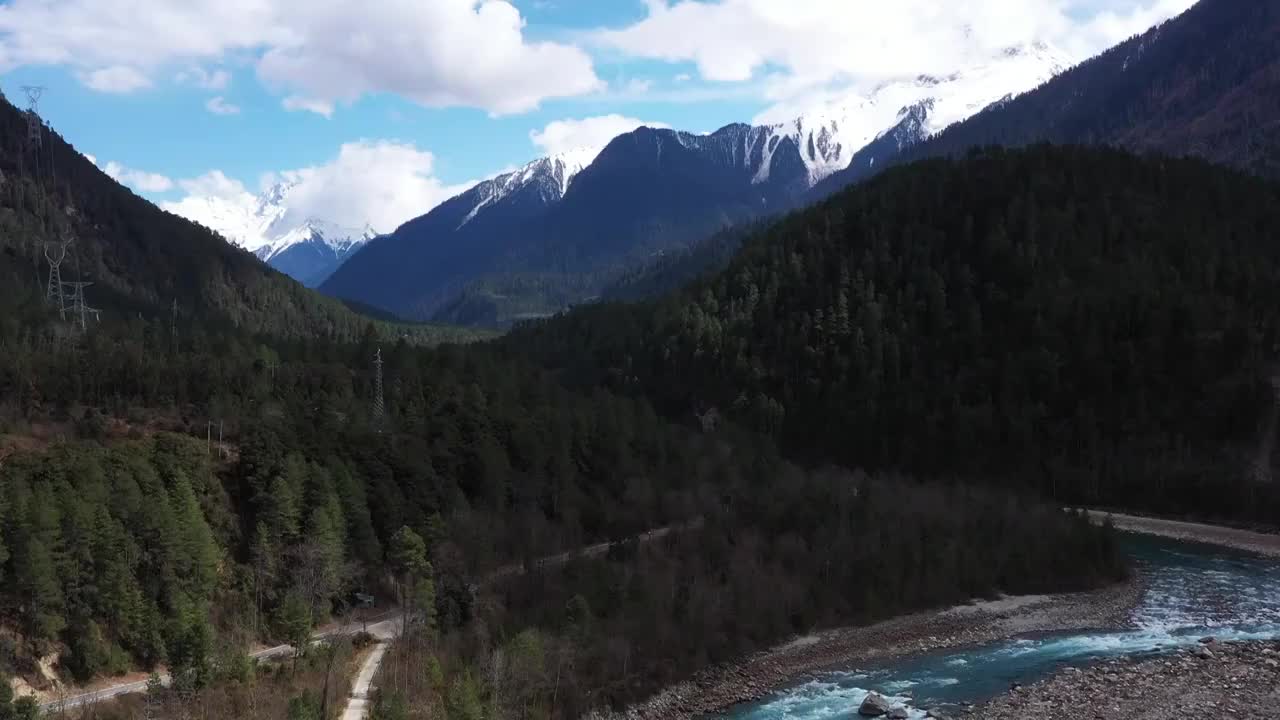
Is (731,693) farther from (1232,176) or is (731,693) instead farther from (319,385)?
(1232,176)

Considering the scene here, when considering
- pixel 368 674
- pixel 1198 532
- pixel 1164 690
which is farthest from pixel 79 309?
pixel 1198 532

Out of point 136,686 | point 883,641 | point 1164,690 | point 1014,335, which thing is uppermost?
point 1014,335

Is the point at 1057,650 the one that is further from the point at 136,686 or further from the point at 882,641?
the point at 136,686

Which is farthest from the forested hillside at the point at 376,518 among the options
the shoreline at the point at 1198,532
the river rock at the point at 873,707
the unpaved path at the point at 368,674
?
the shoreline at the point at 1198,532

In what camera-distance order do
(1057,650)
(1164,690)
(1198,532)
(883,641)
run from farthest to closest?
(1198,532) < (883,641) < (1057,650) < (1164,690)

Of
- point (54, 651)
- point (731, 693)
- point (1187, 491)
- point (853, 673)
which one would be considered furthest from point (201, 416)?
point (1187, 491)

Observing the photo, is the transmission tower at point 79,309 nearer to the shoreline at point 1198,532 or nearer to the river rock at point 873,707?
the river rock at point 873,707

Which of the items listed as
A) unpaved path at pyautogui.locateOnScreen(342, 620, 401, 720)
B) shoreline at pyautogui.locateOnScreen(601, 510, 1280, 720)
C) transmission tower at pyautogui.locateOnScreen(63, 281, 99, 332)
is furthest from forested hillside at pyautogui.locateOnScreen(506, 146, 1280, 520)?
unpaved path at pyautogui.locateOnScreen(342, 620, 401, 720)
